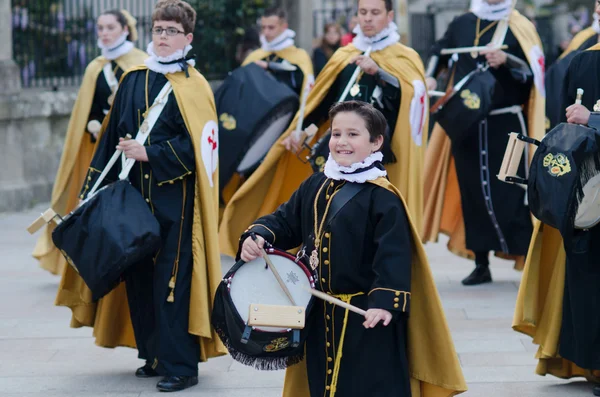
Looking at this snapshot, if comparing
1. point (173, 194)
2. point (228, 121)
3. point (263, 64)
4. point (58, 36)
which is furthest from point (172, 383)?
point (58, 36)

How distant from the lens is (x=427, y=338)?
4.48 metres

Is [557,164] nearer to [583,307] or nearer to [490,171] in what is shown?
[583,307]

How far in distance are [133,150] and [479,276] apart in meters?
3.72

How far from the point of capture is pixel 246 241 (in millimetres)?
4332

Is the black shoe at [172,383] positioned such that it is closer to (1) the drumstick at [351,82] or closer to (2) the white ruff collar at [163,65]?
(2) the white ruff collar at [163,65]

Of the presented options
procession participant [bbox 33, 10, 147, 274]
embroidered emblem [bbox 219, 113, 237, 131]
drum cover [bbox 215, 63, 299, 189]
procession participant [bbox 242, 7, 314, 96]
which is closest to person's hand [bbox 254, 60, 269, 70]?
procession participant [bbox 242, 7, 314, 96]

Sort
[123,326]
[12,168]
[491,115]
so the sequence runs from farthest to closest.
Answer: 1. [12,168]
2. [491,115]
3. [123,326]

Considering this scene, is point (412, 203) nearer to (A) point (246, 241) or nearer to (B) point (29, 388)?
(B) point (29, 388)

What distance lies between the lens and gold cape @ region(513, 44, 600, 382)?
5605 mm

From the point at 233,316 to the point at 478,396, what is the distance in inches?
72.6

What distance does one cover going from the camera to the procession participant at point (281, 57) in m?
9.47

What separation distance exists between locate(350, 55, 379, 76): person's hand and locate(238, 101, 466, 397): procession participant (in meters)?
2.49

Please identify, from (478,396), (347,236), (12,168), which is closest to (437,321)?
(347,236)

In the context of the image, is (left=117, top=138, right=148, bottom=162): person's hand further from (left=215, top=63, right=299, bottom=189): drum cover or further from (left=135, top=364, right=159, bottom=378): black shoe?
(left=215, top=63, right=299, bottom=189): drum cover
